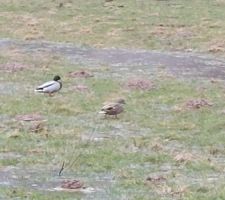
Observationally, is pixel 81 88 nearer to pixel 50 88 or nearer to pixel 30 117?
pixel 50 88

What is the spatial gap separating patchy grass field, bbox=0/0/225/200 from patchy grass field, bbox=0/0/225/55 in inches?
5.1

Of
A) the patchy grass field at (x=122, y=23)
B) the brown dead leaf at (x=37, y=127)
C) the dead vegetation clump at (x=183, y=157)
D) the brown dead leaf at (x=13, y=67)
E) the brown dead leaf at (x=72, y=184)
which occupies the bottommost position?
the patchy grass field at (x=122, y=23)

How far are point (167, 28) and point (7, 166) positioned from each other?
60.8 ft

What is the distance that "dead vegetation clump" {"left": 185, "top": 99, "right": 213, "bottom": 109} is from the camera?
1611 centimetres

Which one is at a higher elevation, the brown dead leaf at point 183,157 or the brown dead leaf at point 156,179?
the brown dead leaf at point 156,179

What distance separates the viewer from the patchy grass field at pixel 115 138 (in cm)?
1030

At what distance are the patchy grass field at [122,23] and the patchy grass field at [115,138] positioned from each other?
23.0 feet

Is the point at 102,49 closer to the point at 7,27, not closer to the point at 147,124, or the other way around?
the point at 7,27

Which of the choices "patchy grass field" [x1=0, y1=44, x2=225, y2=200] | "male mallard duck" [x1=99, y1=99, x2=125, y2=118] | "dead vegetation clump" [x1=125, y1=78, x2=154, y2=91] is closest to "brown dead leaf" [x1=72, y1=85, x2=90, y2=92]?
"patchy grass field" [x1=0, y1=44, x2=225, y2=200]

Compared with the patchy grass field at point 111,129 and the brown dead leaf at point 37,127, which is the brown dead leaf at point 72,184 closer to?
the patchy grass field at point 111,129

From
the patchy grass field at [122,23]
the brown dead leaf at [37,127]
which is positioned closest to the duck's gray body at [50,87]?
the brown dead leaf at [37,127]

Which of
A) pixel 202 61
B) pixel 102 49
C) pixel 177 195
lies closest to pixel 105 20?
pixel 102 49

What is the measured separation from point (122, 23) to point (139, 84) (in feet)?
39.3

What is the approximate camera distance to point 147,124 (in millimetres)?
14461
